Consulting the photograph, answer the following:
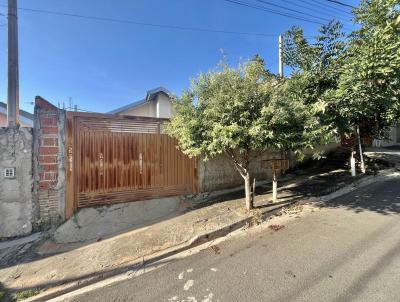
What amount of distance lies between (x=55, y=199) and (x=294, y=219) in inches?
208

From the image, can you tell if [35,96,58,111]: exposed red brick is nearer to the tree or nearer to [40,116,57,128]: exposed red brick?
[40,116,57,128]: exposed red brick

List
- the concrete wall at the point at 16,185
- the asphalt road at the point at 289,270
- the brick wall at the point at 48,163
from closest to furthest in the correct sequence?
1. the asphalt road at the point at 289,270
2. the concrete wall at the point at 16,185
3. the brick wall at the point at 48,163

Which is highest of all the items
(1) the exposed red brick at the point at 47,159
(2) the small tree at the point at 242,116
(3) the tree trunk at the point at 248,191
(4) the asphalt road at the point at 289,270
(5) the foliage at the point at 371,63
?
(5) the foliage at the point at 371,63

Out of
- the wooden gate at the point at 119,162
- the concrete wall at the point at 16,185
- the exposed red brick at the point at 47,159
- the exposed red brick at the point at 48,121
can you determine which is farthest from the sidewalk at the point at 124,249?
the exposed red brick at the point at 48,121

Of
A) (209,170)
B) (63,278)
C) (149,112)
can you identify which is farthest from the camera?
(149,112)

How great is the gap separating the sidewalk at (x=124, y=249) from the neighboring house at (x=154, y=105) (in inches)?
351

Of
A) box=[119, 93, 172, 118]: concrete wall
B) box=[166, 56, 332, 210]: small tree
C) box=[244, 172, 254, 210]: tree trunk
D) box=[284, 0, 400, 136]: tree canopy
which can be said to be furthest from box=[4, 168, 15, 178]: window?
box=[119, 93, 172, 118]: concrete wall

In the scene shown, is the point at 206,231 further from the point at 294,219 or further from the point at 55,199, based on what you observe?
the point at 55,199

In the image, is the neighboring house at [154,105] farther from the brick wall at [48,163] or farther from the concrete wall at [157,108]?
the brick wall at [48,163]

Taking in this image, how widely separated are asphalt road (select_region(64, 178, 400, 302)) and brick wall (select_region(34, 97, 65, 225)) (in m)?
2.87

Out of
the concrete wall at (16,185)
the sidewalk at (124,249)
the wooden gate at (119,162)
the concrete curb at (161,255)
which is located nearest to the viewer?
the concrete curb at (161,255)

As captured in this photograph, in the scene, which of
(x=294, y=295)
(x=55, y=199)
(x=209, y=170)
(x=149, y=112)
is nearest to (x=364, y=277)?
(x=294, y=295)

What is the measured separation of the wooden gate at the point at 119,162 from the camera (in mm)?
5547

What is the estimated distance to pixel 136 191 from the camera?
6227 mm
